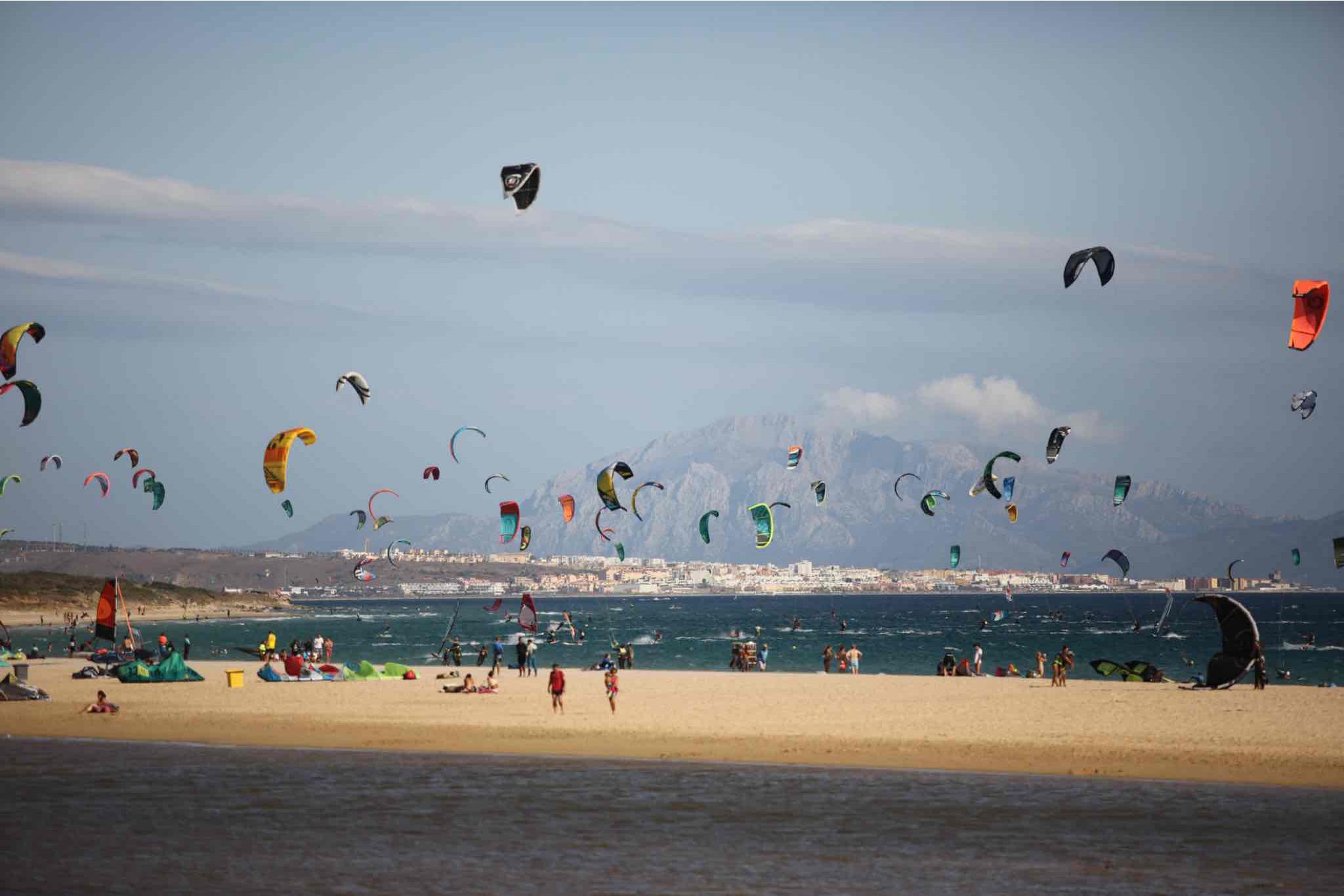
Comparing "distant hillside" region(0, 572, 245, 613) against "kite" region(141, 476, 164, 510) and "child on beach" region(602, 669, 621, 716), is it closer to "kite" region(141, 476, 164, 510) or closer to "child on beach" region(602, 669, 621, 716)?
"kite" region(141, 476, 164, 510)

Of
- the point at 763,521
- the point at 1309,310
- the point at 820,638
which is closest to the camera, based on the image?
the point at 1309,310

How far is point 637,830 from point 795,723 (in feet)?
40.0

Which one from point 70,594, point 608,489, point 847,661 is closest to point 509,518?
point 608,489

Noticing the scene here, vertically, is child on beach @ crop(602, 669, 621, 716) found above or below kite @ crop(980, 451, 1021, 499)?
below

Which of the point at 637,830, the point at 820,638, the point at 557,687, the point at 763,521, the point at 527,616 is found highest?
the point at 763,521

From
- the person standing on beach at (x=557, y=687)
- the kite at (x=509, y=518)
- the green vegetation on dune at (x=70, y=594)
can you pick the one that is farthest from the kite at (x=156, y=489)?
the green vegetation on dune at (x=70, y=594)

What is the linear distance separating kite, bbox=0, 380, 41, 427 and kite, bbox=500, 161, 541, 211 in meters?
16.0

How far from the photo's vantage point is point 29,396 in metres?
36.4

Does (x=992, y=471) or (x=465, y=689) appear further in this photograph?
(x=992, y=471)

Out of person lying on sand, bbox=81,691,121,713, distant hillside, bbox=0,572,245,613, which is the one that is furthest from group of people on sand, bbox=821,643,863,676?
distant hillside, bbox=0,572,245,613

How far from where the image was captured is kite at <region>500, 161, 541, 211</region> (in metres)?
26.3

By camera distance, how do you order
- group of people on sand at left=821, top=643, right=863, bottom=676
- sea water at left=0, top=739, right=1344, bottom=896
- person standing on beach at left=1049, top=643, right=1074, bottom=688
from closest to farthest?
sea water at left=0, top=739, right=1344, bottom=896
person standing on beach at left=1049, top=643, right=1074, bottom=688
group of people on sand at left=821, top=643, right=863, bottom=676

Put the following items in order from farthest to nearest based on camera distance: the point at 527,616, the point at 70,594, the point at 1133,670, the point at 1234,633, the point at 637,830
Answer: the point at 70,594
the point at 1133,670
the point at 527,616
the point at 1234,633
the point at 637,830

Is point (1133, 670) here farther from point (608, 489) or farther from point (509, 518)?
point (509, 518)
